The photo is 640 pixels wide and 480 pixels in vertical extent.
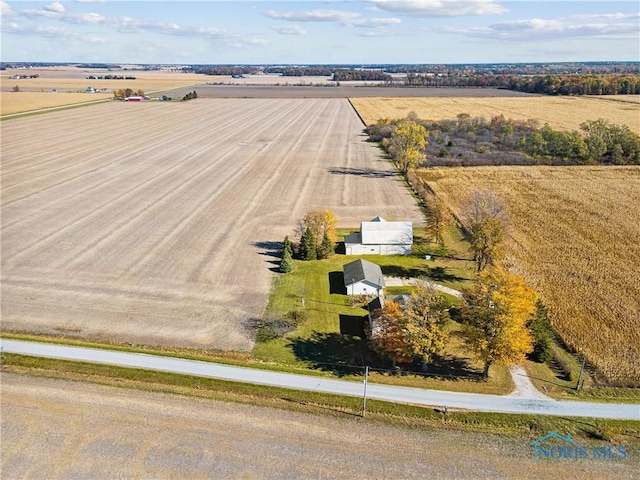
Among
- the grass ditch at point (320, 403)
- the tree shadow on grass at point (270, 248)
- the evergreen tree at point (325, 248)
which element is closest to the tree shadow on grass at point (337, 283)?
the evergreen tree at point (325, 248)

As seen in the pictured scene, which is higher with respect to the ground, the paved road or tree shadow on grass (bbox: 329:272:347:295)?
tree shadow on grass (bbox: 329:272:347:295)

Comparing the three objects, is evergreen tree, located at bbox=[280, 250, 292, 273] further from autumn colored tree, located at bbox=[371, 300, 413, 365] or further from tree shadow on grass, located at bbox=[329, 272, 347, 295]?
autumn colored tree, located at bbox=[371, 300, 413, 365]

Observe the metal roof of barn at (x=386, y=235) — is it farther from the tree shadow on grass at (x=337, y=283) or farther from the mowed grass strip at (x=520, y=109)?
the mowed grass strip at (x=520, y=109)

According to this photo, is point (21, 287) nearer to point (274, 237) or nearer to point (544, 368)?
point (274, 237)

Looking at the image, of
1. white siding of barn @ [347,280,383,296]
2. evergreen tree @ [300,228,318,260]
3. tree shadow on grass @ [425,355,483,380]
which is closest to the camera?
tree shadow on grass @ [425,355,483,380]

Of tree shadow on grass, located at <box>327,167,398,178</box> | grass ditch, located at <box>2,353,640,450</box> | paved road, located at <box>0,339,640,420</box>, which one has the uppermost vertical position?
tree shadow on grass, located at <box>327,167,398,178</box>

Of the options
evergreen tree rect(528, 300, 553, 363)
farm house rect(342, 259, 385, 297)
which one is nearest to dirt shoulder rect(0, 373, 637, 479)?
evergreen tree rect(528, 300, 553, 363)

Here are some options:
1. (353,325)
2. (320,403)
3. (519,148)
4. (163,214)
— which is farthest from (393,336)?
(519,148)
